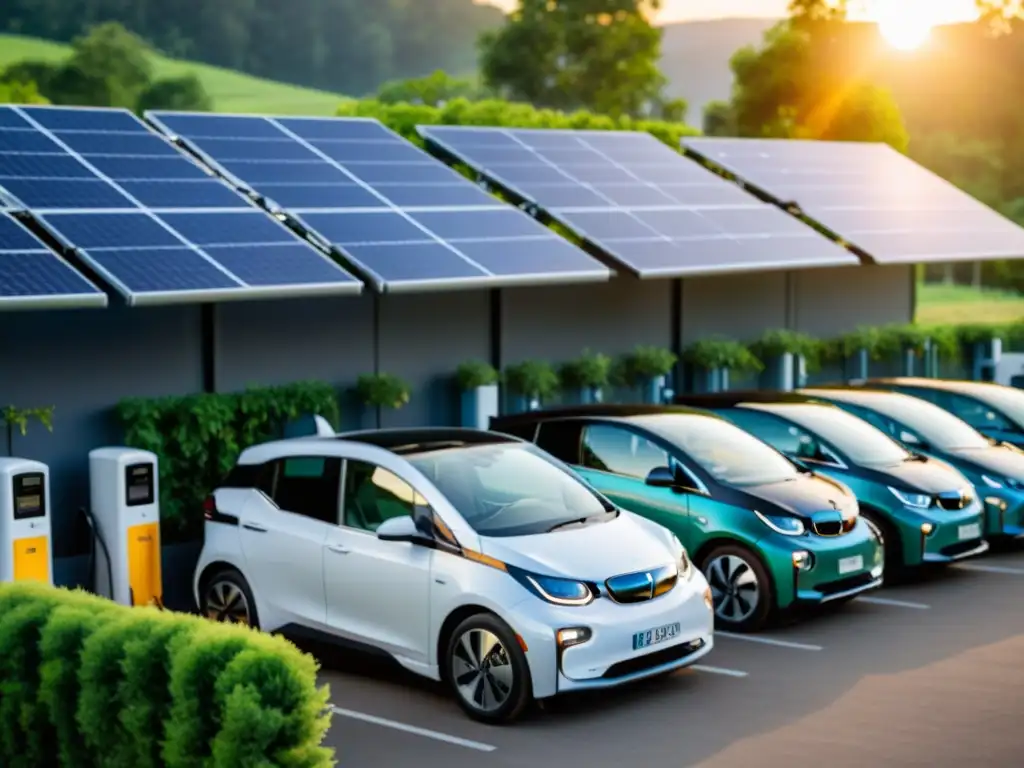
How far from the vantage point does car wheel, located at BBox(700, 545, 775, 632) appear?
12.4m

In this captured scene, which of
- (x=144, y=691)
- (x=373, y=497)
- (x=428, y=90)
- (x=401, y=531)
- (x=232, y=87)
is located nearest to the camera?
(x=144, y=691)

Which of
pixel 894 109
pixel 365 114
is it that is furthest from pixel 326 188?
pixel 894 109

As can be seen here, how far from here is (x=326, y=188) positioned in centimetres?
1705

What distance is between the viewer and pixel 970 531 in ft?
47.4

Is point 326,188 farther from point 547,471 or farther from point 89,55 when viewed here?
point 89,55

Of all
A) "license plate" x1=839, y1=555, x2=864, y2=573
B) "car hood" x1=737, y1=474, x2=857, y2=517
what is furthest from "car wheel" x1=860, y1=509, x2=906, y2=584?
"license plate" x1=839, y1=555, x2=864, y2=573

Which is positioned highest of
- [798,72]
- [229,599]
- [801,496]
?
[798,72]

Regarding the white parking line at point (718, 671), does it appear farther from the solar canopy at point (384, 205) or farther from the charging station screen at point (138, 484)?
the solar canopy at point (384, 205)

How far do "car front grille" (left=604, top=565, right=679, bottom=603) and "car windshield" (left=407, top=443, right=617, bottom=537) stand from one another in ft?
2.37

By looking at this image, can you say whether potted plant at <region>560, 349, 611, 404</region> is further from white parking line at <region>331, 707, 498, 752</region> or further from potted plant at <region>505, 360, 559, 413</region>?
white parking line at <region>331, 707, 498, 752</region>

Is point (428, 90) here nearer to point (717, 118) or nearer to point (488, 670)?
point (717, 118)

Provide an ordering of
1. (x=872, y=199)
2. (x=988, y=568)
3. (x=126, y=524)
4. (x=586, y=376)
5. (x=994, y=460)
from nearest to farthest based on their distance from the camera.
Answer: (x=126, y=524)
(x=988, y=568)
(x=994, y=460)
(x=586, y=376)
(x=872, y=199)

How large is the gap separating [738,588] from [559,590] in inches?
120

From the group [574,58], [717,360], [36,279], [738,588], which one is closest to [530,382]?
[717,360]
